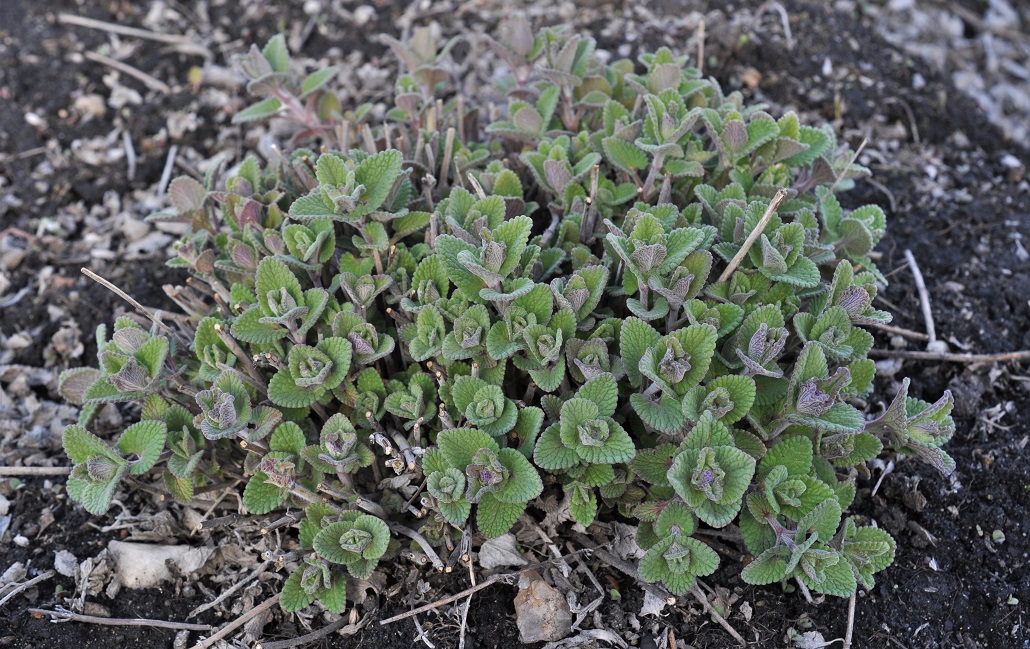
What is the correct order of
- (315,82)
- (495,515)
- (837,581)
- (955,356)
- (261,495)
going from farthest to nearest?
(315,82) → (955,356) → (261,495) → (495,515) → (837,581)

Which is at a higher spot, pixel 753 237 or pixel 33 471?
pixel 753 237

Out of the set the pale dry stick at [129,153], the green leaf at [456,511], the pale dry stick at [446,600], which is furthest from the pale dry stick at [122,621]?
the pale dry stick at [129,153]

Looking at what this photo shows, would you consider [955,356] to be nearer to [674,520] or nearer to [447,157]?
[674,520]

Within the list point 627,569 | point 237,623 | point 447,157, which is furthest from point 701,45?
point 237,623

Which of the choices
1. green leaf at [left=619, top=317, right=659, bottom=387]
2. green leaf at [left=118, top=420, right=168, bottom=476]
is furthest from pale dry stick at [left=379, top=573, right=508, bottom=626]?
green leaf at [left=118, top=420, right=168, bottom=476]

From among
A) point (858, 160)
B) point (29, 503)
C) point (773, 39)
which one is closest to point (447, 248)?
point (29, 503)

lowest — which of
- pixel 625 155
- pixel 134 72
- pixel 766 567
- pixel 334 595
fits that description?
pixel 334 595
